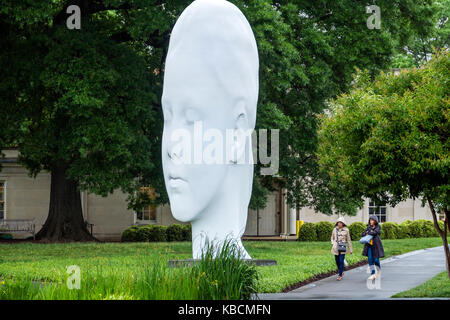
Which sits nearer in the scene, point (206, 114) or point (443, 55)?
point (443, 55)

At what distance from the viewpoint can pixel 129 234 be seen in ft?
111

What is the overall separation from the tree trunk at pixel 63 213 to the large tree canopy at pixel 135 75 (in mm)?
93

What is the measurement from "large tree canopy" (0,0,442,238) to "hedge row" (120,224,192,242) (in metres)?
5.40

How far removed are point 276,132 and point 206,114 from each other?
869 centimetres

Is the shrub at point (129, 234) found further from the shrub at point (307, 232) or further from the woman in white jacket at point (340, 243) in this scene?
the woman in white jacket at point (340, 243)

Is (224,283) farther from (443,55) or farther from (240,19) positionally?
(240,19)

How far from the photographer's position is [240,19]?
50.6 ft

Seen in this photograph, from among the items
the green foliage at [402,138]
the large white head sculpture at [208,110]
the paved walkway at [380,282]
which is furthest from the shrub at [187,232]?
the green foliage at [402,138]

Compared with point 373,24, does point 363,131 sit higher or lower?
lower

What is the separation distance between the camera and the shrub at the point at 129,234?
33.8 m

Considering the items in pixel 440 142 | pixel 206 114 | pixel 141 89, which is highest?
pixel 141 89

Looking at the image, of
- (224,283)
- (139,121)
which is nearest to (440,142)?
(224,283)

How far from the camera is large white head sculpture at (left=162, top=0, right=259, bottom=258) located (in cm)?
1495

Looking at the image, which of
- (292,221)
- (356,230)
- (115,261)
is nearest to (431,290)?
(115,261)
